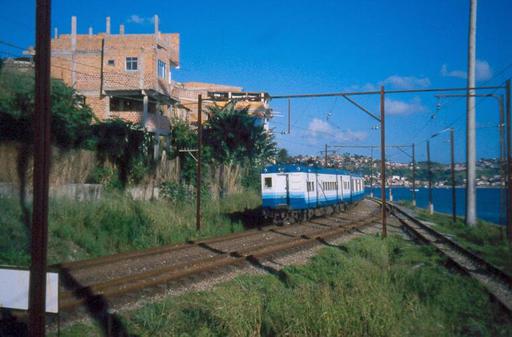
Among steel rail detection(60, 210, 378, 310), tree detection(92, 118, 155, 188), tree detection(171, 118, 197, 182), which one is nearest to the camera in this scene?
steel rail detection(60, 210, 378, 310)

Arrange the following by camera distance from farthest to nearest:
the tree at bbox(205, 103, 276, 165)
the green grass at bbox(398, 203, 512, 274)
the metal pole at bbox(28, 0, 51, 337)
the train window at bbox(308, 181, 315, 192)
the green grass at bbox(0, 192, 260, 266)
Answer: the tree at bbox(205, 103, 276, 165) → the train window at bbox(308, 181, 315, 192) → the green grass at bbox(398, 203, 512, 274) → the green grass at bbox(0, 192, 260, 266) → the metal pole at bbox(28, 0, 51, 337)

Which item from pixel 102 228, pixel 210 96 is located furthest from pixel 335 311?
pixel 210 96

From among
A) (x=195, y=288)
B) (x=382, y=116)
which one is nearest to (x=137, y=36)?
(x=382, y=116)

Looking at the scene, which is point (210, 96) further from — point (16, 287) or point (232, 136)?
point (16, 287)

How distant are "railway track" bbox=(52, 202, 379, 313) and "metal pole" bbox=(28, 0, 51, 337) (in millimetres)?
3380

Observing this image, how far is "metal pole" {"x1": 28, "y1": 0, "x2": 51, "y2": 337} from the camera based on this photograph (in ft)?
15.5

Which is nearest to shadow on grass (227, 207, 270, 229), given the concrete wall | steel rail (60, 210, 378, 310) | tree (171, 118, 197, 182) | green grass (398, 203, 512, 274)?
tree (171, 118, 197, 182)

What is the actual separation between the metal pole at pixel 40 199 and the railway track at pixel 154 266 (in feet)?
11.1

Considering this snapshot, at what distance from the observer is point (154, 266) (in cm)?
1241

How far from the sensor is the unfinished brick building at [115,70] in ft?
110

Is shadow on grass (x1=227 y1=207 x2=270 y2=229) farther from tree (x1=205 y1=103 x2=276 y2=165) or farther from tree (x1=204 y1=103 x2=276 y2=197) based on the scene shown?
tree (x1=205 y1=103 x2=276 y2=165)

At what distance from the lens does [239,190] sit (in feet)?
103

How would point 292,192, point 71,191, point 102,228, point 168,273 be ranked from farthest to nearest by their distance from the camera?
1. point 292,192
2. point 71,191
3. point 102,228
4. point 168,273

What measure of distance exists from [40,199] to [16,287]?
3.25ft
